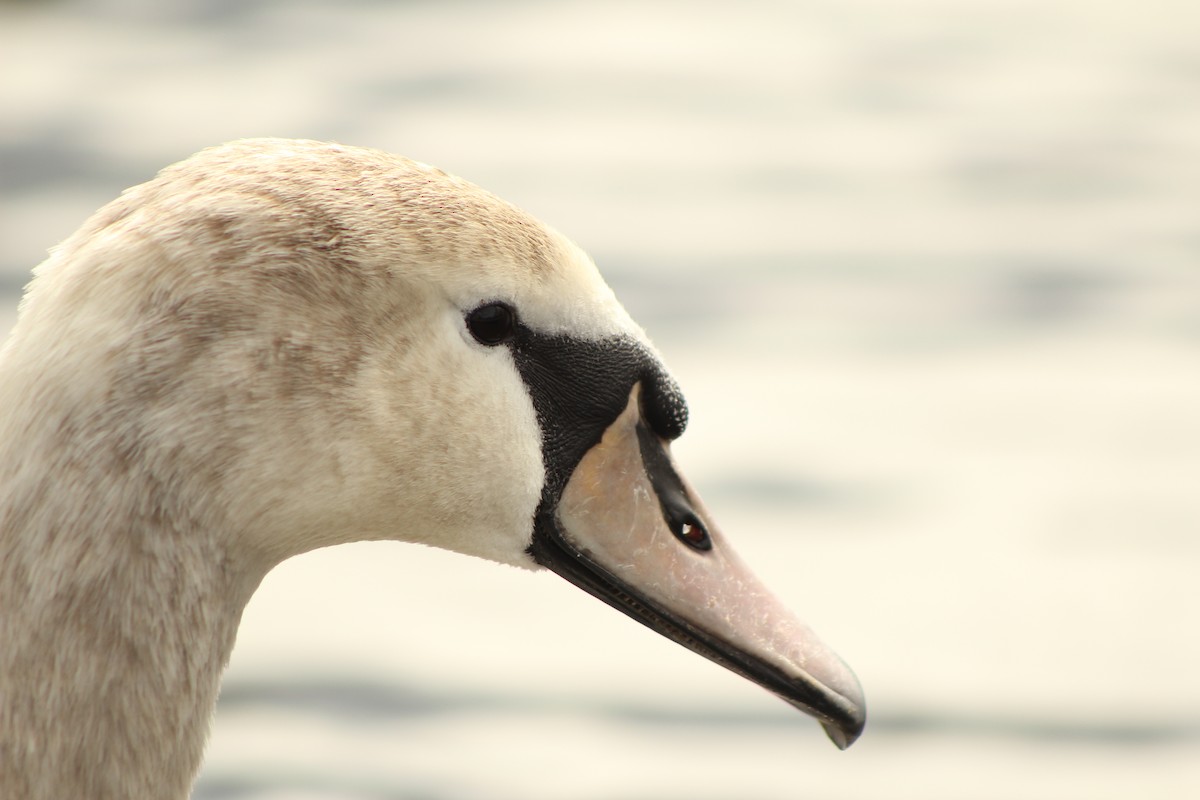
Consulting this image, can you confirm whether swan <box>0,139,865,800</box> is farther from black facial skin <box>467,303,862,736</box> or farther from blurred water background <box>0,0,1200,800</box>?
blurred water background <box>0,0,1200,800</box>

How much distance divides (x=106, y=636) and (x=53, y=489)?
195 mm

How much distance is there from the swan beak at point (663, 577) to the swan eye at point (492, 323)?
28 centimetres

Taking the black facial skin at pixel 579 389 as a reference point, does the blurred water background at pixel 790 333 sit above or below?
above

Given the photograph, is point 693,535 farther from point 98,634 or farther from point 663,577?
point 98,634

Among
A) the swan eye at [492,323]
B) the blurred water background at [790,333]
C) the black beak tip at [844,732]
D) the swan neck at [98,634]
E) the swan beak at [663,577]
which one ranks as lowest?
the swan neck at [98,634]

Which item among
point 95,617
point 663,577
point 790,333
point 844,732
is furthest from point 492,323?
point 790,333

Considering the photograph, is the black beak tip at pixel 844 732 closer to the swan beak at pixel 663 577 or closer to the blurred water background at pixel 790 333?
the swan beak at pixel 663 577

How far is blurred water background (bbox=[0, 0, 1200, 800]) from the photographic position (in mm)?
5824

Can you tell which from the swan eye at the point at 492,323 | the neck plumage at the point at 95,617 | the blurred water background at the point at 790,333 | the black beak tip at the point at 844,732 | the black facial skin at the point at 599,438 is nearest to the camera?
the neck plumage at the point at 95,617

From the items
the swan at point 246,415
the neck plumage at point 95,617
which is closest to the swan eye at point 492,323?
the swan at point 246,415

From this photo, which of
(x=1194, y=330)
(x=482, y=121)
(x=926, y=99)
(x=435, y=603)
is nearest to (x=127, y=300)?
(x=435, y=603)

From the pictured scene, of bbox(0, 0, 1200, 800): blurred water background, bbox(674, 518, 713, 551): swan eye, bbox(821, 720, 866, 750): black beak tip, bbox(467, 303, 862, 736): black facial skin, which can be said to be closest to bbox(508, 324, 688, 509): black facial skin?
bbox(467, 303, 862, 736): black facial skin

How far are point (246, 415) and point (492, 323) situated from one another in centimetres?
40

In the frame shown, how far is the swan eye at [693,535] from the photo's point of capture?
316 cm
